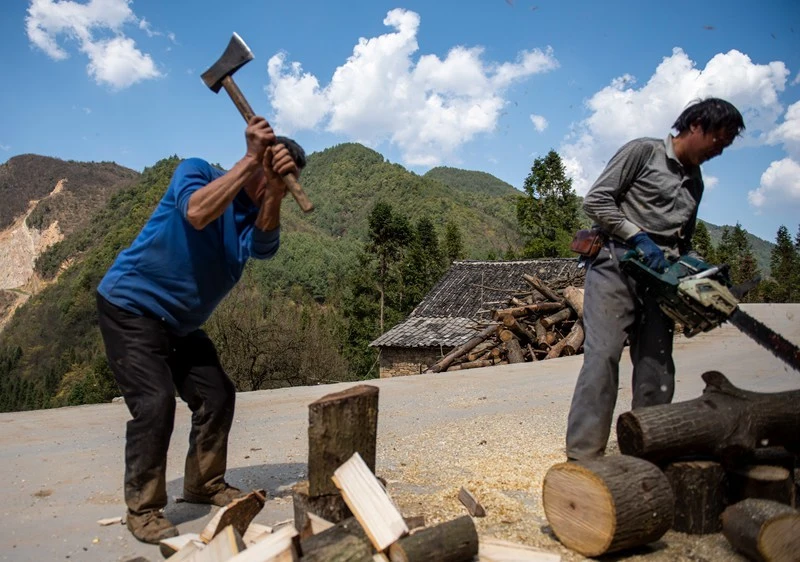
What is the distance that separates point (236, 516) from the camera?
8.85ft

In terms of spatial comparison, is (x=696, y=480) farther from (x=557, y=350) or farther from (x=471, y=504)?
(x=557, y=350)

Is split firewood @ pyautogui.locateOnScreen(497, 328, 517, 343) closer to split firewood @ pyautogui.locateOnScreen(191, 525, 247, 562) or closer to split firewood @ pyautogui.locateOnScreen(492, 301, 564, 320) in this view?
split firewood @ pyautogui.locateOnScreen(492, 301, 564, 320)

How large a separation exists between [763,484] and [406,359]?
2059 cm

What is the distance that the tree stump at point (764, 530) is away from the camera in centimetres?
243

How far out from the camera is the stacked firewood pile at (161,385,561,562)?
90.4 inches

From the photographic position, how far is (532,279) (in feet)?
52.4

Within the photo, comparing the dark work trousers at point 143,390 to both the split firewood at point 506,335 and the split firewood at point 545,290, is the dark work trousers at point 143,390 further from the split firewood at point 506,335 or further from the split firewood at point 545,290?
the split firewood at point 545,290

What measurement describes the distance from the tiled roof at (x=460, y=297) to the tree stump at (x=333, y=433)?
19012 mm

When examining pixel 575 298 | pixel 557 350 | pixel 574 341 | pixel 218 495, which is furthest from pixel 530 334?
pixel 218 495

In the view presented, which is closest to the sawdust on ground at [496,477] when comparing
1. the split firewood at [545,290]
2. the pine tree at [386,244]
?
the split firewood at [545,290]

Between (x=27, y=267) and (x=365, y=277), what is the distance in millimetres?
93007

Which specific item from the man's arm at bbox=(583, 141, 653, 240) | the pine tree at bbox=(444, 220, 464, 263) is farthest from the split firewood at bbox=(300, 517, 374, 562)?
the pine tree at bbox=(444, 220, 464, 263)

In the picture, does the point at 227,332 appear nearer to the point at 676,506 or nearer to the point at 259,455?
the point at 259,455

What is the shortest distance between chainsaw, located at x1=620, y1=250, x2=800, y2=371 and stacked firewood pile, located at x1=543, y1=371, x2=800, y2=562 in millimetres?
283
